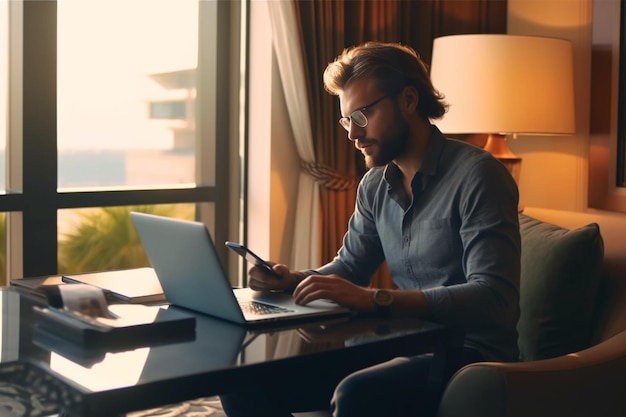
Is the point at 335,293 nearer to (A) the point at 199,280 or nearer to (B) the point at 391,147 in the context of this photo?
(A) the point at 199,280

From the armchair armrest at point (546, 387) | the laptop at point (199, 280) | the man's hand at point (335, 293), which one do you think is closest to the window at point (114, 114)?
the laptop at point (199, 280)

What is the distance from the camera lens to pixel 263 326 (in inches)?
63.2

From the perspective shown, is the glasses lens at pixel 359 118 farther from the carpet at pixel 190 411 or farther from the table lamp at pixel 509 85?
the carpet at pixel 190 411

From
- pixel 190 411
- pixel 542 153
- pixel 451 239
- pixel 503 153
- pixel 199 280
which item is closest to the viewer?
pixel 199 280

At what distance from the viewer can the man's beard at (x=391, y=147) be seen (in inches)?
82.8

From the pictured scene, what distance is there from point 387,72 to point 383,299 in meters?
0.62

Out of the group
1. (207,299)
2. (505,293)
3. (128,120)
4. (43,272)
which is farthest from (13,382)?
(128,120)

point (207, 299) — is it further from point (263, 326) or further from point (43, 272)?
point (43, 272)

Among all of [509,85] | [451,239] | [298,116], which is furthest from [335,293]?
[298,116]

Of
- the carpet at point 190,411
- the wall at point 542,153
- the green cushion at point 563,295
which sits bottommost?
the carpet at point 190,411

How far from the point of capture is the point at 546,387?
172cm

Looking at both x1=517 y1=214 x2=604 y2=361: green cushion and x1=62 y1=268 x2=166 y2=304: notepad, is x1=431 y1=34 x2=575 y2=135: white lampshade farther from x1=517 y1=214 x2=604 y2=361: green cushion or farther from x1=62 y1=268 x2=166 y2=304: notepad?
x1=62 y1=268 x2=166 y2=304: notepad

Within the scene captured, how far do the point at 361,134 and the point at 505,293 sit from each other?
530mm

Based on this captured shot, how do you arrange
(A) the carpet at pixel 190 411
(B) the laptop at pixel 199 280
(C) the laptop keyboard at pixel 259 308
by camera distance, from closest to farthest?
(B) the laptop at pixel 199 280 < (C) the laptop keyboard at pixel 259 308 < (A) the carpet at pixel 190 411
